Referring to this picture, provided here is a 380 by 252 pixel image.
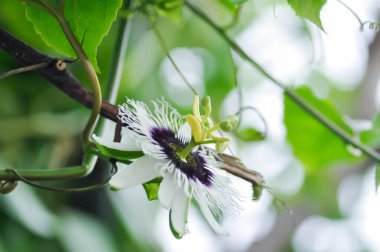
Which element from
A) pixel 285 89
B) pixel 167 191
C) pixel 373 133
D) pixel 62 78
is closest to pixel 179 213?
pixel 167 191

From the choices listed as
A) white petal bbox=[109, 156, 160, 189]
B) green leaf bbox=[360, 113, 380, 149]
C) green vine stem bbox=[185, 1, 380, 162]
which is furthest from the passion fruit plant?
green leaf bbox=[360, 113, 380, 149]

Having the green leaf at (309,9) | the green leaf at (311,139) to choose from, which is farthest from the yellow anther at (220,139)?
the green leaf at (311,139)

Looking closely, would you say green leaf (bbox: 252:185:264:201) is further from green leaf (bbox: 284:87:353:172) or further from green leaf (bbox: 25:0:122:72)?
green leaf (bbox: 284:87:353:172)

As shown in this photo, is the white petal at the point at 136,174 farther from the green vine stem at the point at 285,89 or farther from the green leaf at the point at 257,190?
the green vine stem at the point at 285,89

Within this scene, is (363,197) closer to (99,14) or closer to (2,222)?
(2,222)

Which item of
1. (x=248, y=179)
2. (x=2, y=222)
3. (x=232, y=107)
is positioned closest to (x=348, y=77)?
(x=232, y=107)
